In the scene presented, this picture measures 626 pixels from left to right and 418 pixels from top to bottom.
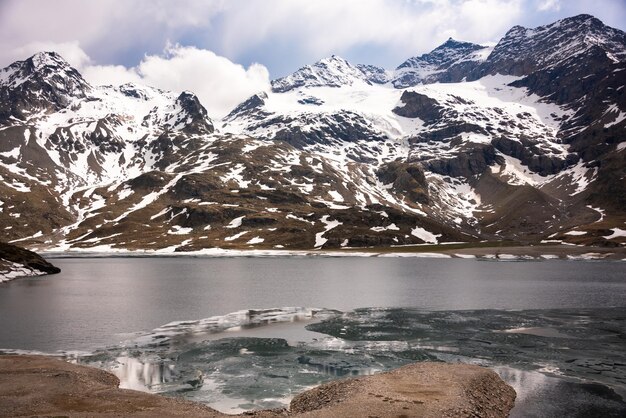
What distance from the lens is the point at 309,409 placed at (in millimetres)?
31344

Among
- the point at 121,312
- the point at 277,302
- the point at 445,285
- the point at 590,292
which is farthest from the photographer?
the point at 445,285

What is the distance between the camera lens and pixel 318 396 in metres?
33.2

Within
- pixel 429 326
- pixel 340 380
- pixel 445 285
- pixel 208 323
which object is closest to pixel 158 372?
pixel 340 380

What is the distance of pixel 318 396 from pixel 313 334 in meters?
21.7

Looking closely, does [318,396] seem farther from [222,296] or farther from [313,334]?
[222,296]

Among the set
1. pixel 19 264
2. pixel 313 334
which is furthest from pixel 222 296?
pixel 19 264

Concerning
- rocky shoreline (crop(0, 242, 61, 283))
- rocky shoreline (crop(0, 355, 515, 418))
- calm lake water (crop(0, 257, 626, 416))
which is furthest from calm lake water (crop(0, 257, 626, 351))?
rocky shoreline (crop(0, 355, 515, 418))

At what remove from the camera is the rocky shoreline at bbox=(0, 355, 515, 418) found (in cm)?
2916

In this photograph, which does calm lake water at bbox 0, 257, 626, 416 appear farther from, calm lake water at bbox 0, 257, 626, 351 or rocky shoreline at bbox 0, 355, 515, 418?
rocky shoreline at bbox 0, 355, 515, 418

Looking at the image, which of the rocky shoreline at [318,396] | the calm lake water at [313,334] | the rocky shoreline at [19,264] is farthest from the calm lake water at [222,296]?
the rocky shoreline at [318,396]

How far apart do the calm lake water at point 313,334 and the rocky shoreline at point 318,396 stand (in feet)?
7.32

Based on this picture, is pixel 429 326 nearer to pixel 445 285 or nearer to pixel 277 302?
pixel 277 302

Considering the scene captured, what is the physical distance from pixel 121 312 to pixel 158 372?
1302 inches

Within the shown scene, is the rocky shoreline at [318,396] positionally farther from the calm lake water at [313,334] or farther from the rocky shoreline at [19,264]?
the rocky shoreline at [19,264]
